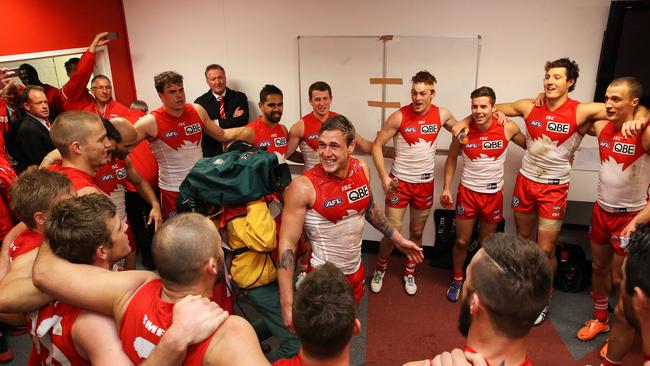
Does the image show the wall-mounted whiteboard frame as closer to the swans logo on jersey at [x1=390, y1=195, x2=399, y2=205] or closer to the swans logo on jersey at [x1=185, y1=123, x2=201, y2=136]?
the swans logo on jersey at [x1=390, y1=195, x2=399, y2=205]

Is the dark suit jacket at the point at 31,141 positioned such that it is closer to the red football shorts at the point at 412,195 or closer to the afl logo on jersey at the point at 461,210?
the red football shorts at the point at 412,195

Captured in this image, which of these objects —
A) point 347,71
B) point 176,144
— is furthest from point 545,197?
point 176,144

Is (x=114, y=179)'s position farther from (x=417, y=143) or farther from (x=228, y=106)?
(x=417, y=143)

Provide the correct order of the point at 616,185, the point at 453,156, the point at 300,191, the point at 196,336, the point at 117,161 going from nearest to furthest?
the point at 196,336
the point at 300,191
the point at 616,185
the point at 117,161
the point at 453,156

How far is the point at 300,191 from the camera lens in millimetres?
2359

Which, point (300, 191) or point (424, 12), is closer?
point (300, 191)

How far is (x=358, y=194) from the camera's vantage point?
8.16ft

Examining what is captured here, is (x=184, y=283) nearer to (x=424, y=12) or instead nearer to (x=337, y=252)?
(x=337, y=252)

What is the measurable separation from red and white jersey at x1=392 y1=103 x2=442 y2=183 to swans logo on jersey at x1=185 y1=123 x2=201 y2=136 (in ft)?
5.20

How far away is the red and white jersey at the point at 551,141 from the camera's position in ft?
10.4

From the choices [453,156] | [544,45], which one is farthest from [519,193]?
[544,45]

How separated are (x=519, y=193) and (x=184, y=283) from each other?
2.80 meters

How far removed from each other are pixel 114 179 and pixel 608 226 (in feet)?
11.3

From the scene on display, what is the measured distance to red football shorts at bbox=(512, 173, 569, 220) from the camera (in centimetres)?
326
